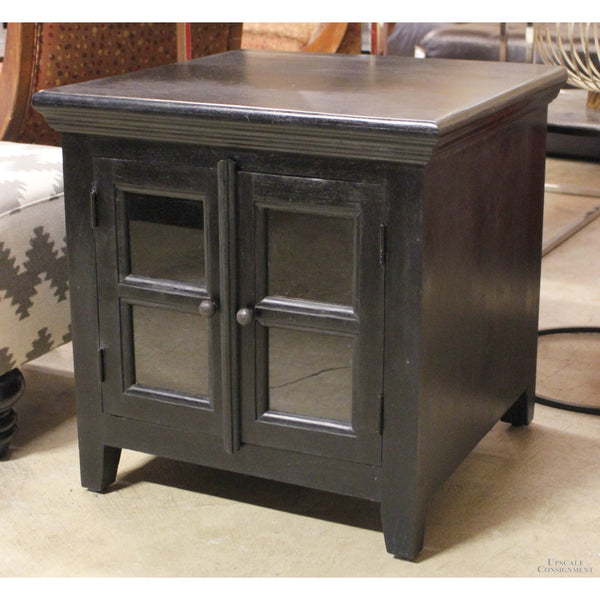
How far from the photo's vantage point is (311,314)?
4.79 feet

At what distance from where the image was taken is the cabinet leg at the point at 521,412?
194 centimetres

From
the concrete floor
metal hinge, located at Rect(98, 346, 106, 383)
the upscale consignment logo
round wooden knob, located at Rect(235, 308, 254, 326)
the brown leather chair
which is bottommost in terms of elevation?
the concrete floor

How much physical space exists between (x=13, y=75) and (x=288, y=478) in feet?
4.19

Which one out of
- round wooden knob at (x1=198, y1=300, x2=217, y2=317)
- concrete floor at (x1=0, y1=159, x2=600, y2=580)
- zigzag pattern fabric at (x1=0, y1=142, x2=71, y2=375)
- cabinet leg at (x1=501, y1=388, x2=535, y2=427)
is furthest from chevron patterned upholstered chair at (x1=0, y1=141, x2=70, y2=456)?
cabinet leg at (x1=501, y1=388, x2=535, y2=427)

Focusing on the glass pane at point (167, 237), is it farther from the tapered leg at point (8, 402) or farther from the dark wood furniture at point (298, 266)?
the tapered leg at point (8, 402)

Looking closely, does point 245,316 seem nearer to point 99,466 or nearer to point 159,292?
point 159,292

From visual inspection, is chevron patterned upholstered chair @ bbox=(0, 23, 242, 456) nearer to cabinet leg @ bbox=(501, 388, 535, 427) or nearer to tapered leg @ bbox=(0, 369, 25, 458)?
tapered leg @ bbox=(0, 369, 25, 458)

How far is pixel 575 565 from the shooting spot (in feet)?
4.92

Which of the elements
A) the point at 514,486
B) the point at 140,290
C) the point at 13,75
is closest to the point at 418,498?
the point at 514,486

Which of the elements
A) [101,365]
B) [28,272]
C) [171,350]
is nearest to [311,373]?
[171,350]

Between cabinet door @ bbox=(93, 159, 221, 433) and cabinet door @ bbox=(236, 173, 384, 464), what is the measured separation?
0.06 meters

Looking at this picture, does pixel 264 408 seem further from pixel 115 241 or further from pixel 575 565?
pixel 575 565

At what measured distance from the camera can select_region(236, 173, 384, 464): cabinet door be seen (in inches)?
55.6

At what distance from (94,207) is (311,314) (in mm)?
367
